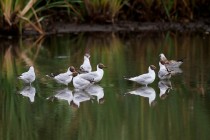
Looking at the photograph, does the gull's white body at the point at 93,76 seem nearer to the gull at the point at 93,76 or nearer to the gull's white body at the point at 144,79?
the gull at the point at 93,76

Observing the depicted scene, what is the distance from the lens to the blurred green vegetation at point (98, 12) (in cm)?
1919

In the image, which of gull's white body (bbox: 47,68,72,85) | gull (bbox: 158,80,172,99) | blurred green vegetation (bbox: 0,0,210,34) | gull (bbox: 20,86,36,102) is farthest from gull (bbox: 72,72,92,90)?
blurred green vegetation (bbox: 0,0,210,34)

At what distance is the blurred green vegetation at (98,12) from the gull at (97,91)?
628cm

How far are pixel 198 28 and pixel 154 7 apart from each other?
119 cm

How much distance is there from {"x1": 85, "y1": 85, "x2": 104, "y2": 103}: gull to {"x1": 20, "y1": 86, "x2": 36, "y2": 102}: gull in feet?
2.65

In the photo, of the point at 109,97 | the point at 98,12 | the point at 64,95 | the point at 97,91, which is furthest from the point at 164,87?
the point at 98,12

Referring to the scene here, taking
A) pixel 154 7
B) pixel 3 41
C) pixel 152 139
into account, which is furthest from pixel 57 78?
pixel 154 7

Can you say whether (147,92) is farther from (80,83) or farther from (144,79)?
(80,83)

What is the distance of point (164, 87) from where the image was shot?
1284 cm

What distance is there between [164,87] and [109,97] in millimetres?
1282

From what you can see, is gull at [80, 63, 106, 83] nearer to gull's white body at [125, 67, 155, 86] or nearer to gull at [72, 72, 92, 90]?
gull at [72, 72, 92, 90]

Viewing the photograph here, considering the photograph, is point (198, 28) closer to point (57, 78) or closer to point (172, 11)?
point (172, 11)

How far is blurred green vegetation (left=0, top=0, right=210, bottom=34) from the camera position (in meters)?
19.2

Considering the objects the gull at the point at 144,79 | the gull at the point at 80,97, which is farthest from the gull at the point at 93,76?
the gull at the point at 144,79
